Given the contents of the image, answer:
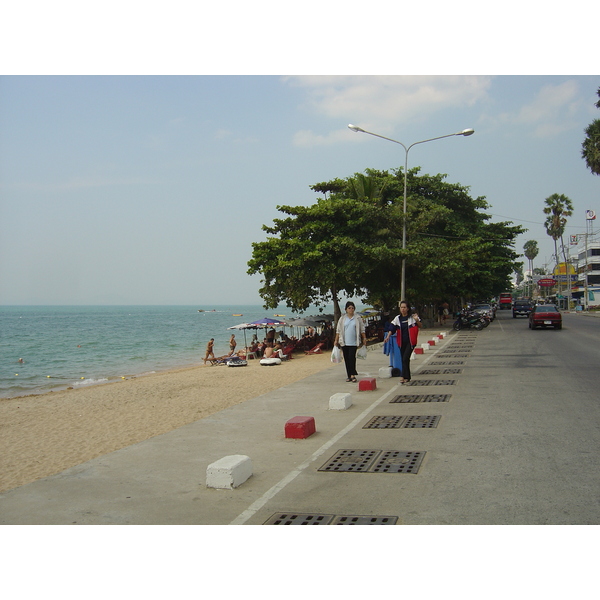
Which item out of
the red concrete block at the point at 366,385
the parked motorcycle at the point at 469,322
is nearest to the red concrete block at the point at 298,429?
the red concrete block at the point at 366,385

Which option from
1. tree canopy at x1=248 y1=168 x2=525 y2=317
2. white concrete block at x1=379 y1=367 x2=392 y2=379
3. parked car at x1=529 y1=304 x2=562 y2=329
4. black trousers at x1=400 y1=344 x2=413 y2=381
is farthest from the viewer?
parked car at x1=529 y1=304 x2=562 y2=329

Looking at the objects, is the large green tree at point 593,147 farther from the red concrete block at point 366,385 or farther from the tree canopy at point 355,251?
the red concrete block at point 366,385

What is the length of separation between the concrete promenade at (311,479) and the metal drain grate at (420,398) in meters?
0.47

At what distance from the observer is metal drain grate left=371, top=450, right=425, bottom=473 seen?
5.73m

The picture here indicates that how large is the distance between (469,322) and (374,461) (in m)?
31.3

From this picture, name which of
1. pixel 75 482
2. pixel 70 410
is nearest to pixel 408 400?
pixel 75 482

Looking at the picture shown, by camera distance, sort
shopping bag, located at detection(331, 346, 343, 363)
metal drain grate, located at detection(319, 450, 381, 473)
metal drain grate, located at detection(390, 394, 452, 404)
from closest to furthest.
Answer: metal drain grate, located at detection(319, 450, 381, 473) < metal drain grate, located at detection(390, 394, 452, 404) < shopping bag, located at detection(331, 346, 343, 363)

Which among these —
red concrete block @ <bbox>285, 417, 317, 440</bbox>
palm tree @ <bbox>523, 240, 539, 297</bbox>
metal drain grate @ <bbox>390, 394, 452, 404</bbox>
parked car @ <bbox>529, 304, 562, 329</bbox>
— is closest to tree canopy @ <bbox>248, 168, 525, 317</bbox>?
parked car @ <bbox>529, 304, 562, 329</bbox>

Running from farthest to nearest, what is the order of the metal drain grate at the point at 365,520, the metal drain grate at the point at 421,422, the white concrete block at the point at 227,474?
1. the metal drain grate at the point at 421,422
2. the white concrete block at the point at 227,474
3. the metal drain grate at the point at 365,520

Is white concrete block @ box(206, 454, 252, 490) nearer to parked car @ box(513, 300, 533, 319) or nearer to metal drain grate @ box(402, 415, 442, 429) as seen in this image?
metal drain grate @ box(402, 415, 442, 429)

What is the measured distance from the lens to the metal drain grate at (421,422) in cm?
780

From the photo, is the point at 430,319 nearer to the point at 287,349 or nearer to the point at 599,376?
the point at 287,349

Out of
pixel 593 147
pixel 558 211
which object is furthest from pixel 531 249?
pixel 593 147

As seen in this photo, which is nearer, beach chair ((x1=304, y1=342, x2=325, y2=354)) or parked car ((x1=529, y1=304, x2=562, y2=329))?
beach chair ((x1=304, y1=342, x2=325, y2=354))
